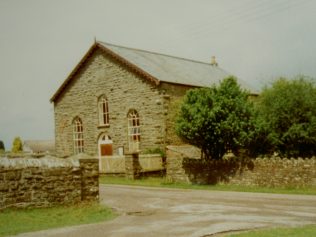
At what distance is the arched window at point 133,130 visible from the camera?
32812mm

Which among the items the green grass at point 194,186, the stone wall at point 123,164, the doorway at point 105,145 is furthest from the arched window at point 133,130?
the green grass at point 194,186

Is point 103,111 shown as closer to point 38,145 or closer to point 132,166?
point 132,166

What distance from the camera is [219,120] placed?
79.4ft

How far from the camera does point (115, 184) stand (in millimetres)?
26391

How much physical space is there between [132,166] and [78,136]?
1113 centimetres

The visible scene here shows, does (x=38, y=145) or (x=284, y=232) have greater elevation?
(x=38, y=145)

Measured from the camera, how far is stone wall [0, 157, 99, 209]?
14297 mm

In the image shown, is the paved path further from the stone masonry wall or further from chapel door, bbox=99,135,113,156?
chapel door, bbox=99,135,113,156

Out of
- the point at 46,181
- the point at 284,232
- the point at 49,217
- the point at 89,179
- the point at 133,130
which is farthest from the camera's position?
the point at 133,130

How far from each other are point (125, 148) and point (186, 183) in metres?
8.95

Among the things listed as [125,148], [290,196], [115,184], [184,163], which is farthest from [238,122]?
[125,148]

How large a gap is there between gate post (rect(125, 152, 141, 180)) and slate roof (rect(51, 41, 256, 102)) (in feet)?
18.9

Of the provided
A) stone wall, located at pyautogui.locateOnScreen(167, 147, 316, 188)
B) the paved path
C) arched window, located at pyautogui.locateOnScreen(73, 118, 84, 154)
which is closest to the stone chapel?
arched window, located at pyautogui.locateOnScreen(73, 118, 84, 154)

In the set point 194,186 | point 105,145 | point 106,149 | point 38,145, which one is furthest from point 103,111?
point 38,145
